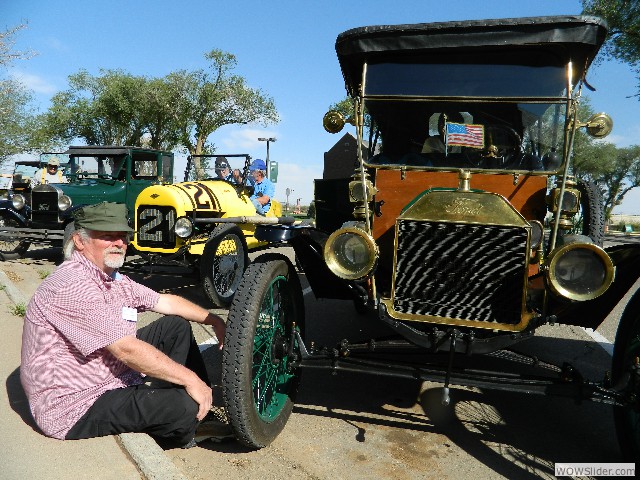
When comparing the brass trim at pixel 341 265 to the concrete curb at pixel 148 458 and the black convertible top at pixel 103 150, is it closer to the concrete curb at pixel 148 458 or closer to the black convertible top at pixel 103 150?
the concrete curb at pixel 148 458

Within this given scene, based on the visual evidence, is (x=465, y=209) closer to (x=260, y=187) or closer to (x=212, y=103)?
(x=260, y=187)

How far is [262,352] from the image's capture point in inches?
113

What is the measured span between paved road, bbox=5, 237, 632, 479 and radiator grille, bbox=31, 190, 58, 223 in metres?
6.41

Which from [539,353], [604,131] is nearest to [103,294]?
[604,131]

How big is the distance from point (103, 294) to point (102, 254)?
→ 0.21 metres

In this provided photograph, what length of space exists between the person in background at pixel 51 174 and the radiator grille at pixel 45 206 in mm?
A: 799

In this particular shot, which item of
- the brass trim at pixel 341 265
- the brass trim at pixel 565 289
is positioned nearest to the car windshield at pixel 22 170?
the brass trim at pixel 341 265

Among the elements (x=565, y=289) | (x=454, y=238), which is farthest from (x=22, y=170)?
(x=565, y=289)

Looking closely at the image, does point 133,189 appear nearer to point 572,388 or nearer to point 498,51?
point 498,51

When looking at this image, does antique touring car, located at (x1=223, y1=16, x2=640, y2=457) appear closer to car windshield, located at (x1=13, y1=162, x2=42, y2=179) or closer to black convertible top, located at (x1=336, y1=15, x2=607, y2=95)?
black convertible top, located at (x1=336, y1=15, x2=607, y2=95)

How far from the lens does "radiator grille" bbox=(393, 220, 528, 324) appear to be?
2629mm

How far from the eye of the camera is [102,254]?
8.22 feet

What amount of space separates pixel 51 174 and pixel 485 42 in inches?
373

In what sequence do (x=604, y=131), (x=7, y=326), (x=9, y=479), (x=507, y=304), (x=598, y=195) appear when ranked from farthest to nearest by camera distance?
1. (x=598, y=195)
2. (x=7, y=326)
3. (x=604, y=131)
4. (x=507, y=304)
5. (x=9, y=479)
